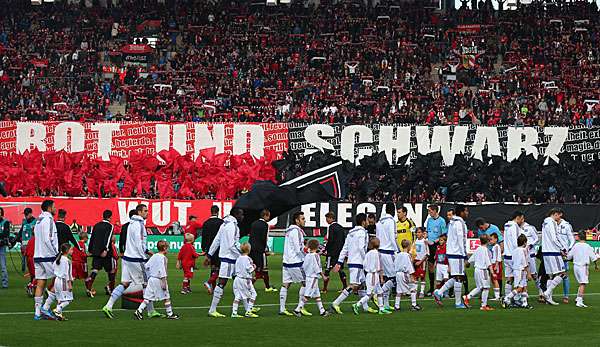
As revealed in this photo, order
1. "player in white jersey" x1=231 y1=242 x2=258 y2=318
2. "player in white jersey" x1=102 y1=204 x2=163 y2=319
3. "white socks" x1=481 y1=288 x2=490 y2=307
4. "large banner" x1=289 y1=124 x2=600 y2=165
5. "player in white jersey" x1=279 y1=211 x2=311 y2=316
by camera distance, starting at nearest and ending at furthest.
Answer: "player in white jersey" x1=231 y1=242 x2=258 y2=318, "player in white jersey" x1=102 y1=204 x2=163 y2=319, "player in white jersey" x1=279 y1=211 x2=311 y2=316, "white socks" x1=481 y1=288 x2=490 y2=307, "large banner" x1=289 y1=124 x2=600 y2=165

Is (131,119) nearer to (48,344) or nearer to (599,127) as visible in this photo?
(599,127)

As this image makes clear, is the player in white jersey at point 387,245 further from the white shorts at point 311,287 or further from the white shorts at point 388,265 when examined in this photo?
the white shorts at point 311,287

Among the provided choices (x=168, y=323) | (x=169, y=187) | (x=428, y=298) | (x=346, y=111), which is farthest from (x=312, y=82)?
(x=168, y=323)

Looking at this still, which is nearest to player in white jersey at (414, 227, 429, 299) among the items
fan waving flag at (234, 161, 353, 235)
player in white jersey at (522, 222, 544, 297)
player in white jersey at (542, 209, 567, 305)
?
player in white jersey at (522, 222, 544, 297)

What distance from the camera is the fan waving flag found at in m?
32.5

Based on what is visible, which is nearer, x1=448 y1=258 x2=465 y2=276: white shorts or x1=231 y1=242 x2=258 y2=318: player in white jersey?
x1=231 y1=242 x2=258 y2=318: player in white jersey

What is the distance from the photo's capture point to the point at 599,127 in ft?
174

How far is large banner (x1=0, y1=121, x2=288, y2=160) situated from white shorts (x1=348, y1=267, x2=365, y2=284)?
99.1ft

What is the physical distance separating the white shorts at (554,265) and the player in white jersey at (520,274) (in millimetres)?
601

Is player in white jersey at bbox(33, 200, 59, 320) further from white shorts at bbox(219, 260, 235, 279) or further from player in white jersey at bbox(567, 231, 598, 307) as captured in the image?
player in white jersey at bbox(567, 231, 598, 307)

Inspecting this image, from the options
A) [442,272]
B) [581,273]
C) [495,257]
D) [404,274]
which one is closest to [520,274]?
[495,257]

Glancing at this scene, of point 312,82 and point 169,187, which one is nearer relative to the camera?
point 169,187

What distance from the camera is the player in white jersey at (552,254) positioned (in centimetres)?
2534

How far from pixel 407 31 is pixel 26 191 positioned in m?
23.8
